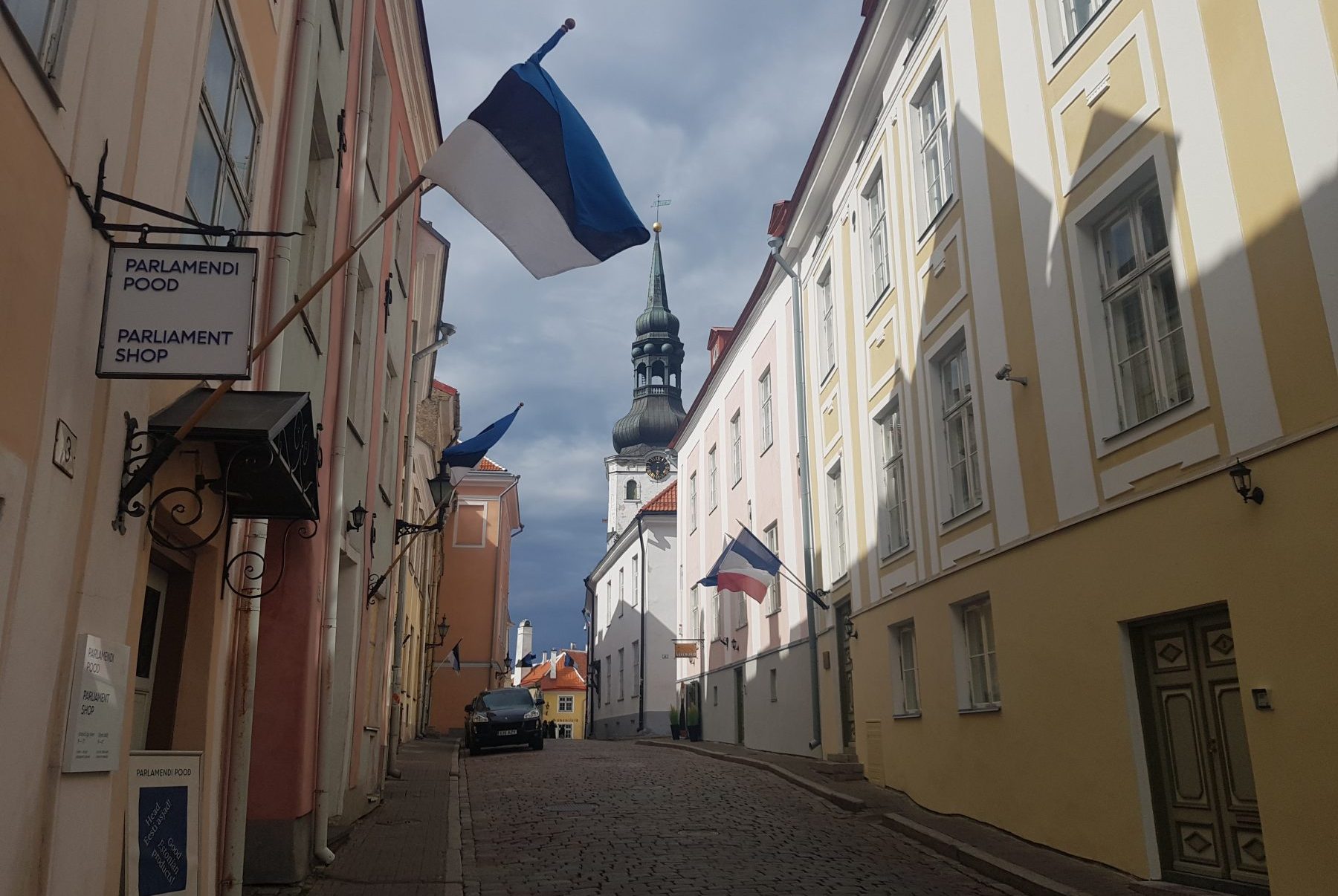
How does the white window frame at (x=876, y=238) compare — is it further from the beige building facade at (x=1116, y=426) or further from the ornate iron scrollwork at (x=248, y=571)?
the ornate iron scrollwork at (x=248, y=571)

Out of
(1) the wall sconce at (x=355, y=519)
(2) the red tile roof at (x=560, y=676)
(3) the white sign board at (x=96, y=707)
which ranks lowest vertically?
(3) the white sign board at (x=96, y=707)

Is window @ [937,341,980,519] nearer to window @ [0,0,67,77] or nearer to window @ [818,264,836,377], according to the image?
window @ [818,264,836,377]

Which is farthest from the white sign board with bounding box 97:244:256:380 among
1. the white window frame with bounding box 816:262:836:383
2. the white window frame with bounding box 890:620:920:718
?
the white window frame with bounding box 816:262:836:383

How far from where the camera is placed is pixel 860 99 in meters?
16.7

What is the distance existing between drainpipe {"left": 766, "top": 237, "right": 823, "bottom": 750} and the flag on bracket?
93 cm

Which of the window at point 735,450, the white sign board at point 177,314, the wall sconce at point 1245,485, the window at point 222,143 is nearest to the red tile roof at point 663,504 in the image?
the window at point 735,450

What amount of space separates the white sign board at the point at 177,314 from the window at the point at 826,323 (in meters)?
15.2

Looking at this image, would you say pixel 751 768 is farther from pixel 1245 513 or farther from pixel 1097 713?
pixel 1245 513

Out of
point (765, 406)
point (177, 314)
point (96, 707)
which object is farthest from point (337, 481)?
point (765, 406)

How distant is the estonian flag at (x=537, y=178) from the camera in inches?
263

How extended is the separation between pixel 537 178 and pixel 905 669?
405 inches

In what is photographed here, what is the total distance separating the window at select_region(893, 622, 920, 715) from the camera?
14.7 m

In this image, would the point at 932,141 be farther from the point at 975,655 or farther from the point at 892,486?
the point at 975,655

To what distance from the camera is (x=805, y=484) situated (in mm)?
20297
